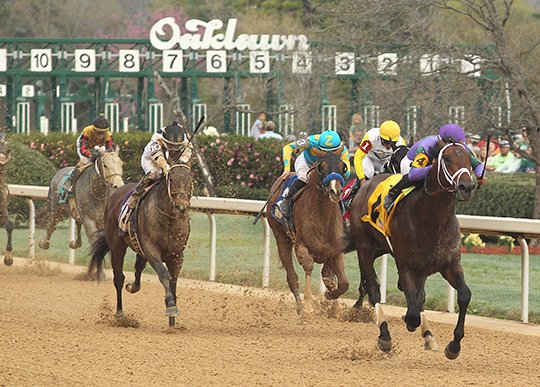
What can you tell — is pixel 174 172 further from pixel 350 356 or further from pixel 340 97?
pixel 340 97

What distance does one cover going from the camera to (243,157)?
77.1 feet

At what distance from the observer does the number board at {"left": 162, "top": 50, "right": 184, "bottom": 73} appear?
2973cm

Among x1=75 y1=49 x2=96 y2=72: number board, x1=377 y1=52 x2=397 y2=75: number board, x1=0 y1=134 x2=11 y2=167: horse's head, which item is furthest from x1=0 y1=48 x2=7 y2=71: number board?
x1=0 y1=134 x2=11 y2=167: horse's head

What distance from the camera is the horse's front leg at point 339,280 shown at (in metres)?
11.1

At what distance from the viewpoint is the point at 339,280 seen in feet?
36.7

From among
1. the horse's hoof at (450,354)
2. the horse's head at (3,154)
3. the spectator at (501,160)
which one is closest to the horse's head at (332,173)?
the horse's hoof at (450,354)

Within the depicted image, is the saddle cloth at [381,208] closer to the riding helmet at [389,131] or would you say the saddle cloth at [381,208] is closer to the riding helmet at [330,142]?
the riding helmet at [330,142]

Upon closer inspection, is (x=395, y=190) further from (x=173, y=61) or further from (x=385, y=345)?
(x=173, y=61)

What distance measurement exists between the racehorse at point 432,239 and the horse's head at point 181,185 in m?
1.88

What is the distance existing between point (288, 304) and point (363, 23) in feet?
20.1

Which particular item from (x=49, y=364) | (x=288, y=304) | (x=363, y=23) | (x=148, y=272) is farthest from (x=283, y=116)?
(x=49, y=364)

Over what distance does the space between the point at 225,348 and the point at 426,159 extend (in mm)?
1980

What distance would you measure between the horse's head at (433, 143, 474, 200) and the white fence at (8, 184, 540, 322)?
100 inches

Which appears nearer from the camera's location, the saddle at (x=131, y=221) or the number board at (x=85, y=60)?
the saddle at (x=131, y=221)
